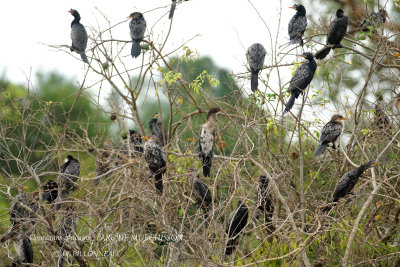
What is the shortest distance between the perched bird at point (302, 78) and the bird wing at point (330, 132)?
0.53 metres

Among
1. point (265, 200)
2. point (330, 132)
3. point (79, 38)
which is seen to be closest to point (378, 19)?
point (330, 132)

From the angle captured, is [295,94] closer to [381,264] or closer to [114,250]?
[381,264]

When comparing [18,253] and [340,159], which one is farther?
[340,159]

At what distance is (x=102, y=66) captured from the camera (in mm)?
7211

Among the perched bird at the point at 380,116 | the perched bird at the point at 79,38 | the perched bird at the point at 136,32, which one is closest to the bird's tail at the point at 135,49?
the perched bird at the point at 136,32

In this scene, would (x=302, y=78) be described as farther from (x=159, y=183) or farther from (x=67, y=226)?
(x=67, y=226)

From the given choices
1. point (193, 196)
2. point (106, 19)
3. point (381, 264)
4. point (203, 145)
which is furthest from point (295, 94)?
point (106, 19)

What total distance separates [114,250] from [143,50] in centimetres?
346

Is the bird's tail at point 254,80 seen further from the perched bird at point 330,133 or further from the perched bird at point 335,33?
the perched bird at point 330,133

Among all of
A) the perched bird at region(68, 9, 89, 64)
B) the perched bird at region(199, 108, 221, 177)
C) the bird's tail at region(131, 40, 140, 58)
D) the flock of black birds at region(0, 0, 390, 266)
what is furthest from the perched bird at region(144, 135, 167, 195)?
A: the perched bird at region(68, 9, 89, 64)

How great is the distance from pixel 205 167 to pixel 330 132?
1524 mm

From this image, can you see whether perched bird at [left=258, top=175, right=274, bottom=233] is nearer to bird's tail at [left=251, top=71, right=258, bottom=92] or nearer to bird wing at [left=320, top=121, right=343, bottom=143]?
bird wing at [left=320, top=121, right=343, bottom=143]

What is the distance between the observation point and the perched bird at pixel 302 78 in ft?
21.6

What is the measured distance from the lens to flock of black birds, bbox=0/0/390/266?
5352 millimetres
